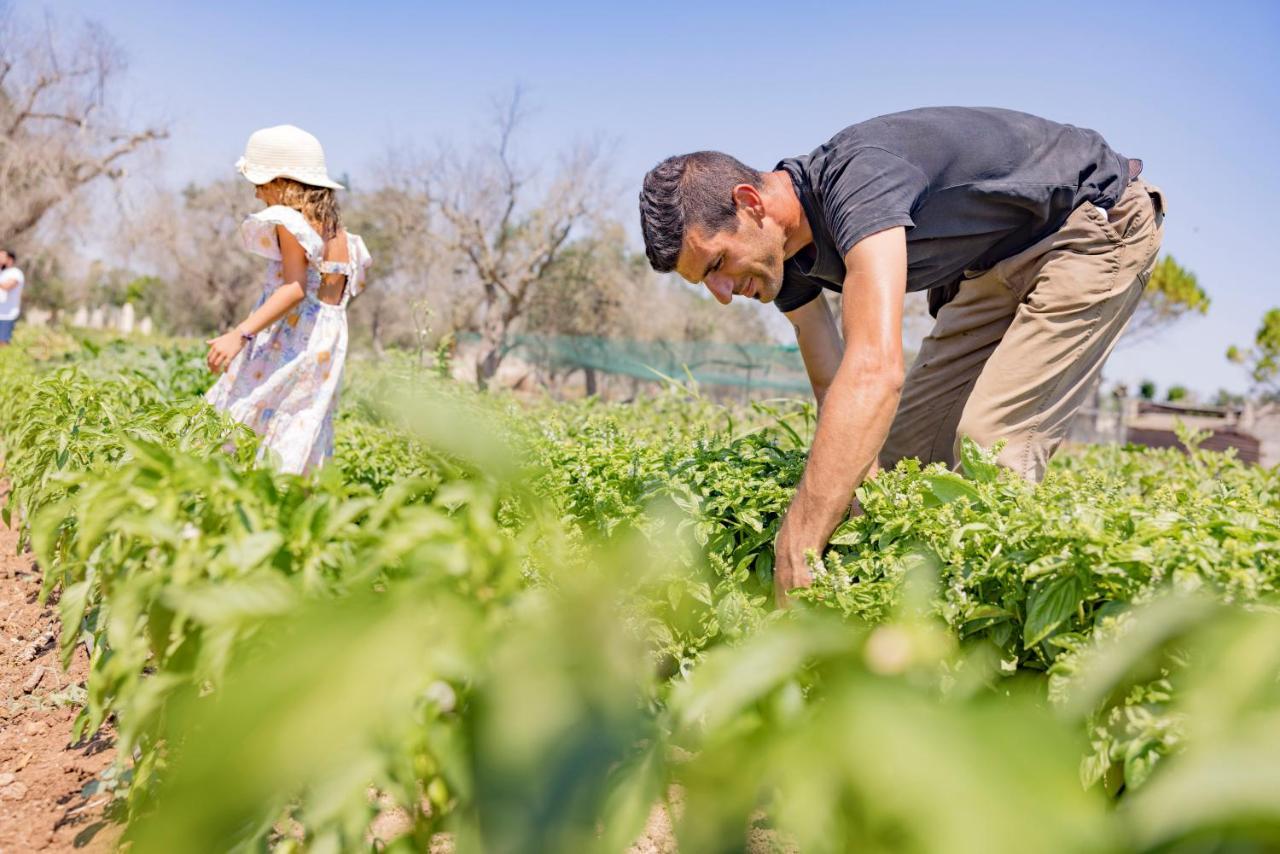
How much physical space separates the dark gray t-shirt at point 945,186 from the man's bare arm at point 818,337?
0.12 meters

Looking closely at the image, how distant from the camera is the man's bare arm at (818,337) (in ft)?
10.4

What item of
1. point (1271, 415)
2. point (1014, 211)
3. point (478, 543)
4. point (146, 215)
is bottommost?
point (1271, 415)

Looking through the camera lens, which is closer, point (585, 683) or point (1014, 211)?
point (585, 683)

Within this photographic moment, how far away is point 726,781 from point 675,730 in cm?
20

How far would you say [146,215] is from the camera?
26.0 m

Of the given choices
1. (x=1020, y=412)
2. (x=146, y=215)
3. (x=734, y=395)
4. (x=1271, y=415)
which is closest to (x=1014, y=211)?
(x=1020, y=412)

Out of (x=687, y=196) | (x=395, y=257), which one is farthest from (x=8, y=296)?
(x=395, y=257)

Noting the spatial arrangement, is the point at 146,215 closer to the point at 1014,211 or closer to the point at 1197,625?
the point at 1014,211

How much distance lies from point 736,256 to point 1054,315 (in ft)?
3.36

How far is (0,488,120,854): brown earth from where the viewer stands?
1.80 meters

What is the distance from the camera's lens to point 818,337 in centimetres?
317

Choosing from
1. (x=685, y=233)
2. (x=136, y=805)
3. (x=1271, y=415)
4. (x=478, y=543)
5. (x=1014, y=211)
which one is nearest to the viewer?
(x=478, y=543)

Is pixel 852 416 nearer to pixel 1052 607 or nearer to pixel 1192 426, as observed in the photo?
pixel 1052 607

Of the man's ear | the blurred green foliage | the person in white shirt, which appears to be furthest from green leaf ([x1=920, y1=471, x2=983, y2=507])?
the person in white shirt
